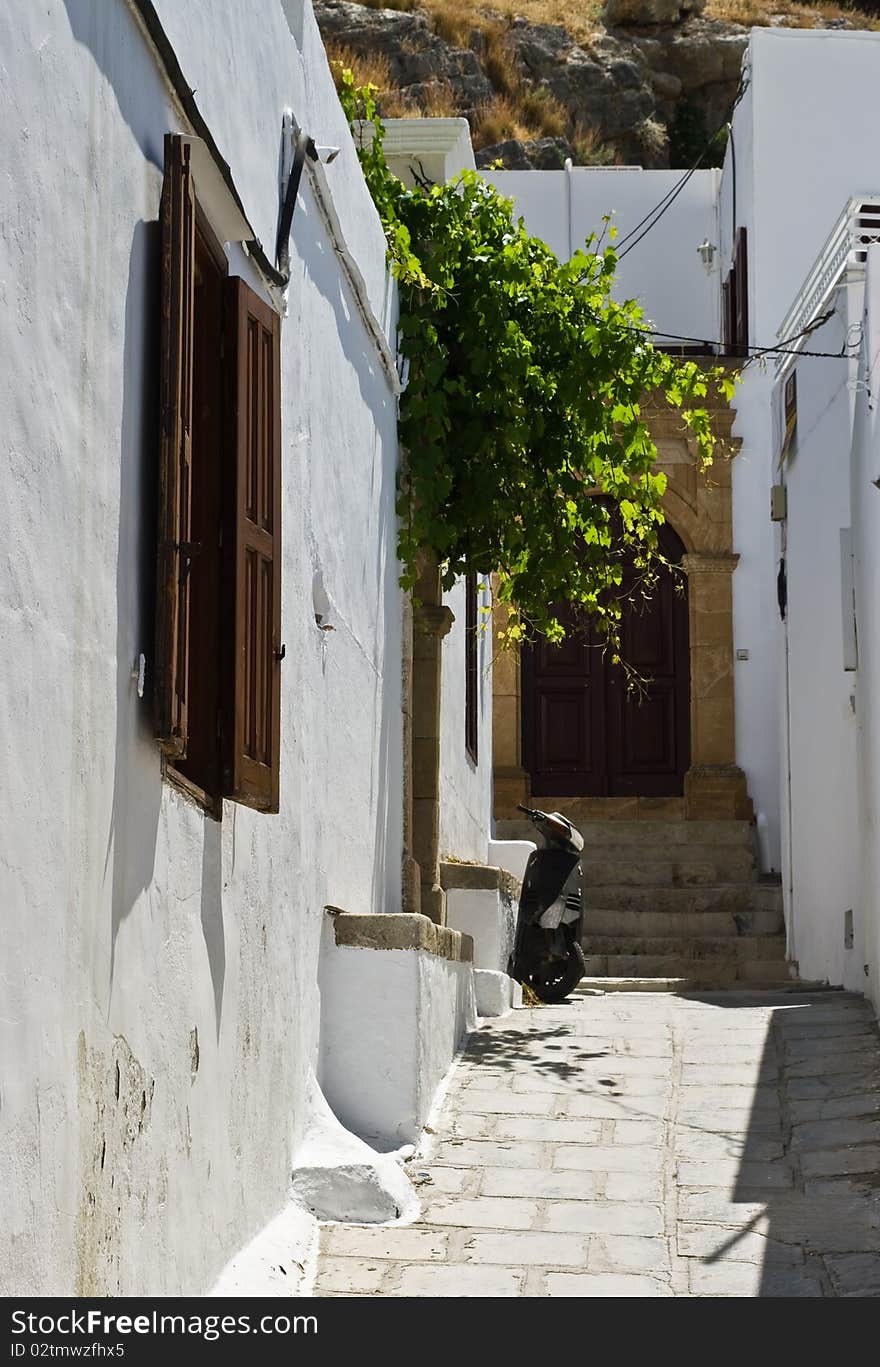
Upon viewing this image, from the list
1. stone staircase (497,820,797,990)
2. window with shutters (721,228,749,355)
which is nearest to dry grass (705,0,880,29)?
window with shutters (721,228,749,355)

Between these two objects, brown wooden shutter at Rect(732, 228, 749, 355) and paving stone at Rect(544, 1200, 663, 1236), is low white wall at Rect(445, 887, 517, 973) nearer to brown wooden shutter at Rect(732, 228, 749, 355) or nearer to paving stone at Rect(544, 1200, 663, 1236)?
paving stone at Rect(544, 1200, 663, 1236)

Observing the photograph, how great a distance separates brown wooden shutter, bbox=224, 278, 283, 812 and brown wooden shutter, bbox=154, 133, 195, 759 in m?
0.56

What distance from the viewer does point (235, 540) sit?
530 centimetres

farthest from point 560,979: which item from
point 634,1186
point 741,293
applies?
point 741,293

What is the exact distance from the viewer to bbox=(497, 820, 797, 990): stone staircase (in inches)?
526

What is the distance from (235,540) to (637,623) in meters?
13.3

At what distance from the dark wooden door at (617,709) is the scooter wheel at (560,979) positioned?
21.7ft

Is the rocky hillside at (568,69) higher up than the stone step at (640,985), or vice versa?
the rocky hillside at (568,69)

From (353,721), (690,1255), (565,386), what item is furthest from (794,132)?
(690,1255)

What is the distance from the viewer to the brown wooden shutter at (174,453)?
4.47 metres

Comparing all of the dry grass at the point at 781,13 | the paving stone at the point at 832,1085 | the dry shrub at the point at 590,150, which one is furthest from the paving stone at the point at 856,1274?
the dry grass at the point at 781,13

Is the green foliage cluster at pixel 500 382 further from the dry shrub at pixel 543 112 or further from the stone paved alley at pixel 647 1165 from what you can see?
the dry shrub at pixel 543 112

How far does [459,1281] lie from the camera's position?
6055 millimetres

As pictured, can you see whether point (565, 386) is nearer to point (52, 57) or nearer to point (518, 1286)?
point (518, 1286)
